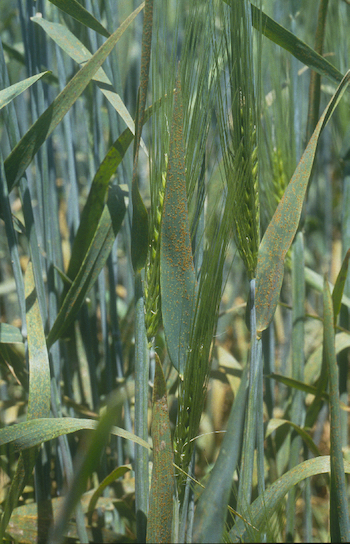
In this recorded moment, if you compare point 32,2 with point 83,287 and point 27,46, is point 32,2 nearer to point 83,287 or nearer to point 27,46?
point 27,46

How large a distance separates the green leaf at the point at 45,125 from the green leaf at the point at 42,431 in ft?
0.83

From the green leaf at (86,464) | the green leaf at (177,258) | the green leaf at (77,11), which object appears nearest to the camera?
the green leaf at (86,464)

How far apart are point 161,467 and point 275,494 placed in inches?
4.8

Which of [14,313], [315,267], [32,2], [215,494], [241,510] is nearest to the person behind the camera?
[215,494]

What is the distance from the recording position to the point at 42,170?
541 mm

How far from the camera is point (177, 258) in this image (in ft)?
1.22

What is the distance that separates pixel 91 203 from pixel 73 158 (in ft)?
0.33

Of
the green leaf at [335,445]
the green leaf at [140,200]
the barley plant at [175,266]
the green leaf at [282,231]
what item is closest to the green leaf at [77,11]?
the barley plant at [175,266]

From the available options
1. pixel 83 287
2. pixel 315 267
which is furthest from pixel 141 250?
pixel 315 267

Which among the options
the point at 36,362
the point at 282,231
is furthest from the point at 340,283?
the point at 36,362

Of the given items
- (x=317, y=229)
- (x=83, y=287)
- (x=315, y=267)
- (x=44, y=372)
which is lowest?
(x=44, y=372)

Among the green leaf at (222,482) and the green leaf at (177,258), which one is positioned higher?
the green leaf at (177,258)

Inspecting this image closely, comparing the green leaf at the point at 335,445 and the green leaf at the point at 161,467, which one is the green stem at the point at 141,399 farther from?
the green leaf at the point at 335,445

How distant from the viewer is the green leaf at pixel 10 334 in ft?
1.63
